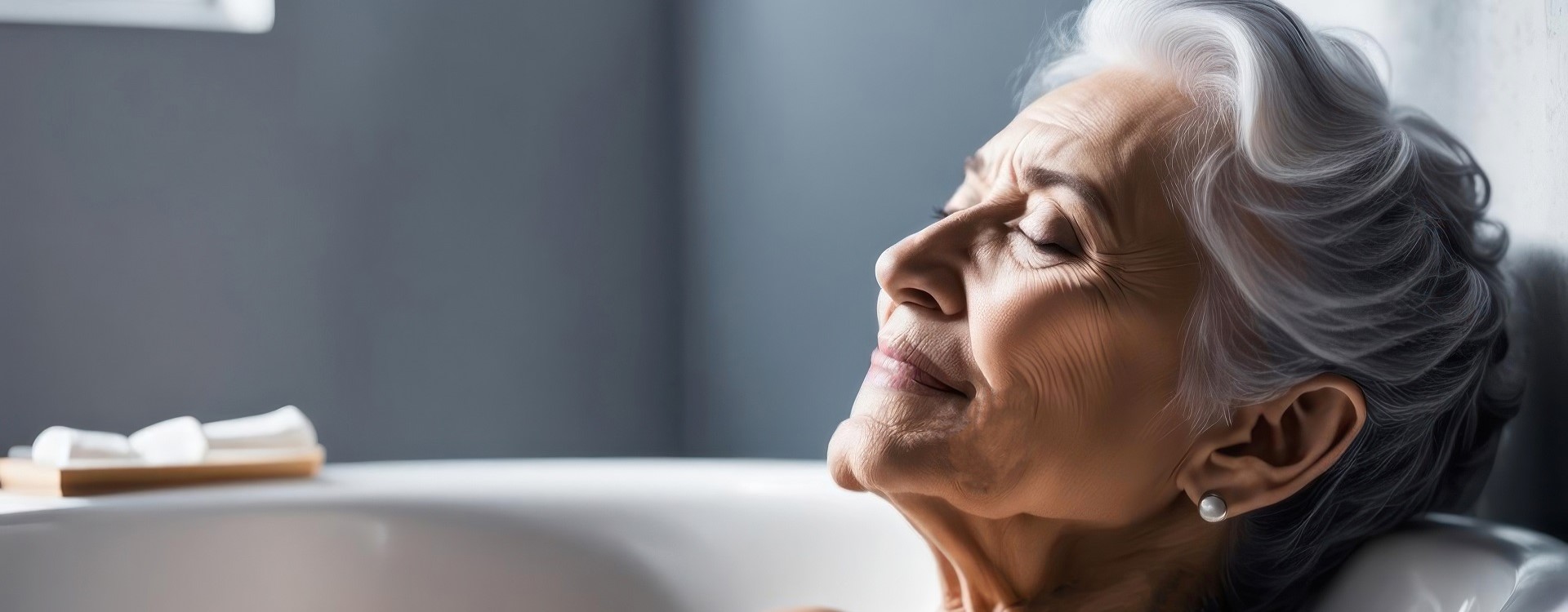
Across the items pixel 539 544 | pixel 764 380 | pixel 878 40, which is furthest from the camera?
pixel 764 380

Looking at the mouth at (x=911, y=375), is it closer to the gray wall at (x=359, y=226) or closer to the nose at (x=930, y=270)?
the nose at (x=930, y=270)

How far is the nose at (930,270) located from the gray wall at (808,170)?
0.77 metres

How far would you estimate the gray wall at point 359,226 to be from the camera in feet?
7.70

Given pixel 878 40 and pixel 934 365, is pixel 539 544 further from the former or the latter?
pixel 878 40

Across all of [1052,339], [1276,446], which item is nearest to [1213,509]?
[1276,446]

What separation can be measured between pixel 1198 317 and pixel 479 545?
0.88m

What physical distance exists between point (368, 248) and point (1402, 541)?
2078mm

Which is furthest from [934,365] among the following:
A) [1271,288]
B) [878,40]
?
[878,40]

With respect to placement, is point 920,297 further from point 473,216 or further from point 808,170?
point 473,216

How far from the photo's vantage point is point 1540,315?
943 millimetres

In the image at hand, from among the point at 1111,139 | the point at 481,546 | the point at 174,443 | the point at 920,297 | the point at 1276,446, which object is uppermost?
the point at 1111,139

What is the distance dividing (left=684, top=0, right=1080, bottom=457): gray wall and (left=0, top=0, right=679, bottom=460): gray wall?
19 centimetres

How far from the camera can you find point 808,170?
2189 millimetres

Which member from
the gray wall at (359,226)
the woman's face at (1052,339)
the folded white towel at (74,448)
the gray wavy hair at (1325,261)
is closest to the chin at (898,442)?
the woman's face at (1052,339)
